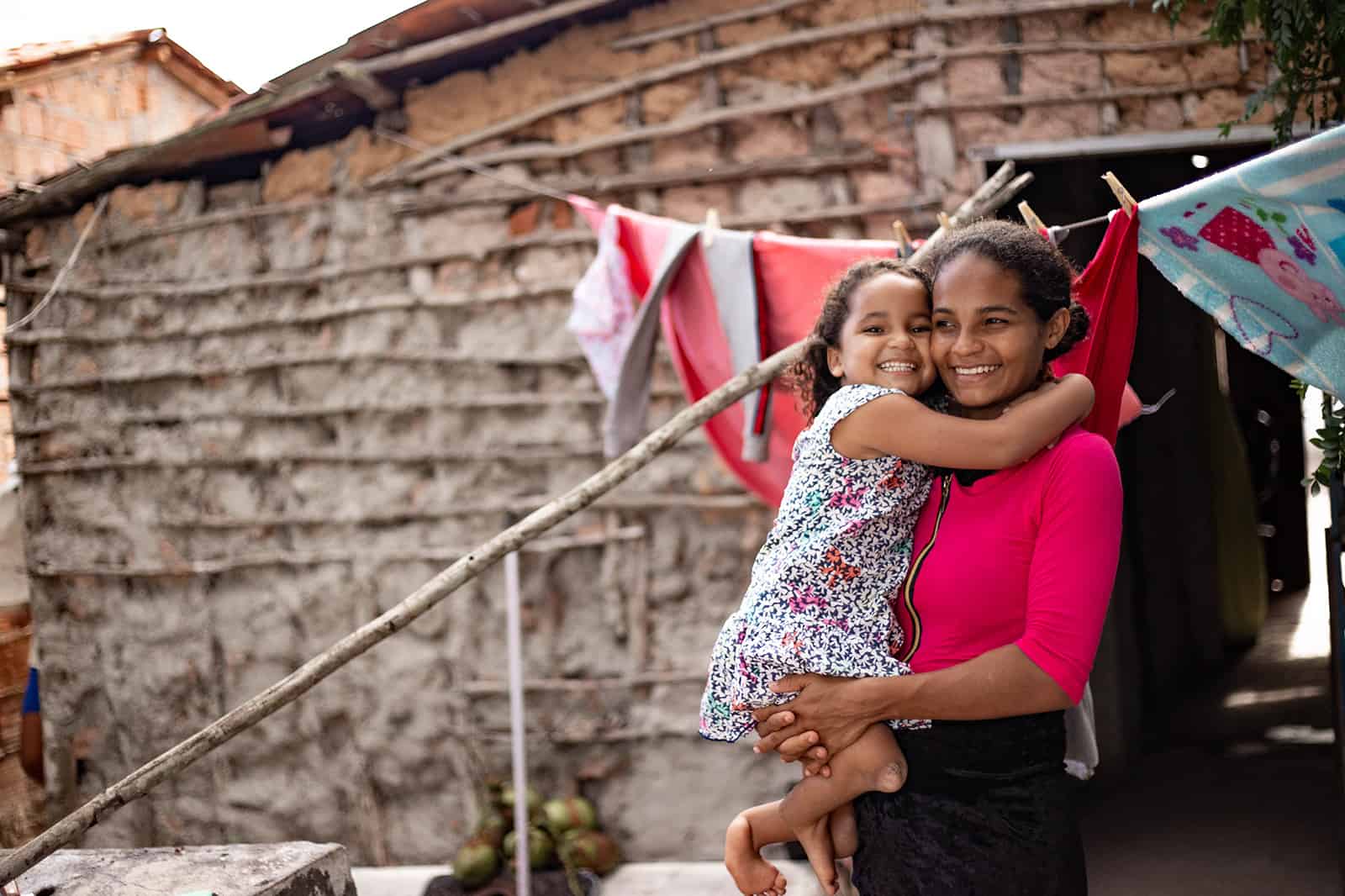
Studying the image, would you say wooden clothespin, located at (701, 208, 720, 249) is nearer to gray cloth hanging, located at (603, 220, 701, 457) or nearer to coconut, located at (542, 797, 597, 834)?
gray cloth hanging, located at (603, 220, 701, 457)

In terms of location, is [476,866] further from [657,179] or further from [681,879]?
[657,179]

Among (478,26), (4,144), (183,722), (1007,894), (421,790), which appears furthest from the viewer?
(4,144)

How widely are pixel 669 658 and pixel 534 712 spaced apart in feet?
2.18

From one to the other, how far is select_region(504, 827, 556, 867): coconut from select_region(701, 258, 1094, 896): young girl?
9.90 ft

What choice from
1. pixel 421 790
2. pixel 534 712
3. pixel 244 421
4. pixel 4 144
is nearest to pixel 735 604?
pixel 534 712

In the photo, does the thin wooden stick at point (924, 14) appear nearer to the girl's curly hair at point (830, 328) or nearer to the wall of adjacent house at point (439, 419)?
the wall of adjacent house at point (439, 419)

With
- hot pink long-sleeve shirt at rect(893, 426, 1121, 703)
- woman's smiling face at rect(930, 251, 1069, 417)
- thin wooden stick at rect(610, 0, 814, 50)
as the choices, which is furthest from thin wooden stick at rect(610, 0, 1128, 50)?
hot pink long-sleeve shirt at rect(893, 426, 1121, 703)

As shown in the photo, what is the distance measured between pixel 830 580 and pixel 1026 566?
0.30 meters

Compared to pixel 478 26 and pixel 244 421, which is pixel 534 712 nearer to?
pixel 244 421

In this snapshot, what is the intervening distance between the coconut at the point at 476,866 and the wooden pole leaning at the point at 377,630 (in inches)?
82.8

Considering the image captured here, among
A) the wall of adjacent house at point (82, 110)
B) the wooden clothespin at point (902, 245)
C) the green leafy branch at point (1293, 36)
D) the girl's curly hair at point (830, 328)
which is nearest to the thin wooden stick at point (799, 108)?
the green leafy branch at point (1293, 36)

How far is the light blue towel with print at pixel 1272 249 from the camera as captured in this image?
1962 millimetres

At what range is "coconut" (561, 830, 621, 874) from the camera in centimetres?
455

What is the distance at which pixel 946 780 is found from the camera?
1.55 m
